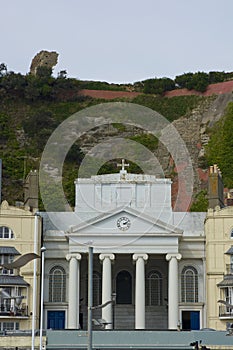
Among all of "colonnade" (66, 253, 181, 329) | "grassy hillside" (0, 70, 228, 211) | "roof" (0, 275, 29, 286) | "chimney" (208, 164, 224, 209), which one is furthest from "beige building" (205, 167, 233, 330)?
"grassy hillside" (0, 70, 228, 211)

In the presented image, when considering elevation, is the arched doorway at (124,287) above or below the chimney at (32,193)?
below

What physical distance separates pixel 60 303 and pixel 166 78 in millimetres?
101674

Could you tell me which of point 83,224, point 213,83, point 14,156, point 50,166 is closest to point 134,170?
point 50,166

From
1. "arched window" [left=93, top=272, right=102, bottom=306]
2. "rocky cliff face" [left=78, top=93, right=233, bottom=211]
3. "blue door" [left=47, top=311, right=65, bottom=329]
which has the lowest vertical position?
"blue door" [left=47, top=311, right=65, bottom=329]

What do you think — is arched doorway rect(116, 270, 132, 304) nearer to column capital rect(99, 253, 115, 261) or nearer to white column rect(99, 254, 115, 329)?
white column rect(99, 254, 115, 329)

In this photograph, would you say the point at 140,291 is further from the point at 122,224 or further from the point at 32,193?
the point at 32,193

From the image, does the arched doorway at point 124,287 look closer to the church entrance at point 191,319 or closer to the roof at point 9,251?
the church entrance at point 191,319

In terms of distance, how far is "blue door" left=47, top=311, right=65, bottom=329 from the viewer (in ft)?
278

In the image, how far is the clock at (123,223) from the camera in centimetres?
8475

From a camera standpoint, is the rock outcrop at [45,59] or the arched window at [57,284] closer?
the arched window at [57,284]

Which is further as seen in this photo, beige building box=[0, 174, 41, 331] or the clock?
the clock

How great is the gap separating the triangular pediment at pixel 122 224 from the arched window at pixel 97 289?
6.13m

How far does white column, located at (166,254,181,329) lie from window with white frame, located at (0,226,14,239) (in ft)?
49.0

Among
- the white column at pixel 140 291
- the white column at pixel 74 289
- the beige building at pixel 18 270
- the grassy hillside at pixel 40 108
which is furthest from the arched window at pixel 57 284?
the grassy hillside at pixel 40 108
